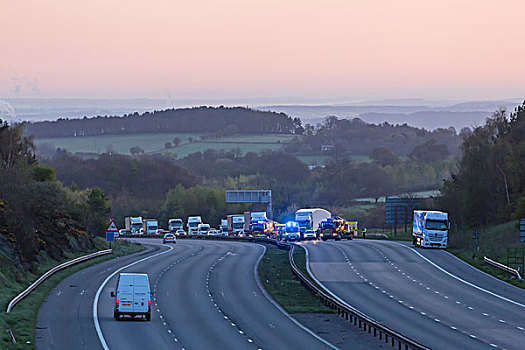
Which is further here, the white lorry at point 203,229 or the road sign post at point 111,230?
the white lorry at point 203,229

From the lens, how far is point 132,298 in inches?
1548

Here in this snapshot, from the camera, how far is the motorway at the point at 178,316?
1344 inches

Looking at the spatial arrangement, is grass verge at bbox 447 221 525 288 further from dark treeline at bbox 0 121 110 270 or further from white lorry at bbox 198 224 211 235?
white lorry at bbox 198 224 211 235

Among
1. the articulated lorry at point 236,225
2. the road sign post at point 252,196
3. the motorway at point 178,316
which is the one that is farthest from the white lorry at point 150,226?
the motorway at point 178,316

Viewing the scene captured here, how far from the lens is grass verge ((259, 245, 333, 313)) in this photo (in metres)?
45.1

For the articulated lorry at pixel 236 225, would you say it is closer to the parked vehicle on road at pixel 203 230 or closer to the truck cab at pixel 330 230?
the parked vehicle on road at pixel 203 230

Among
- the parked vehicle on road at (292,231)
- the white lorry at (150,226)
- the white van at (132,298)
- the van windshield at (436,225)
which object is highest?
the white van at (132,298)

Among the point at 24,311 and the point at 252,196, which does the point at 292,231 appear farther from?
the point at 24,311

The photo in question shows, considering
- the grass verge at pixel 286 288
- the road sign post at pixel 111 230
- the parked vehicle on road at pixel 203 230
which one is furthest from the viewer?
the parked vehicle on road at pixel 203 230

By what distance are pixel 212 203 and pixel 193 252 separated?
106 metres

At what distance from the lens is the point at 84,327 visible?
37.2 m

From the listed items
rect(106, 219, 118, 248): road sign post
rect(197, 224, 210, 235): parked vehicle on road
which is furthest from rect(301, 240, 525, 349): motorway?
rect(197, 224, 210, 235): parked vehicle on road

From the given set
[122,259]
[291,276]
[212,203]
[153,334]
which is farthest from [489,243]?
[212,203]

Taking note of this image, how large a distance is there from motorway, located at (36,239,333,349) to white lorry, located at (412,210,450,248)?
17781mm
